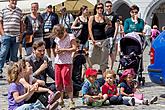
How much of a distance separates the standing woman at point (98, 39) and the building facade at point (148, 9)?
2747 cm

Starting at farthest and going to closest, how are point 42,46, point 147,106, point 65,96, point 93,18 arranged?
point 93,18, point 65,96, point 147,106, point 42,46

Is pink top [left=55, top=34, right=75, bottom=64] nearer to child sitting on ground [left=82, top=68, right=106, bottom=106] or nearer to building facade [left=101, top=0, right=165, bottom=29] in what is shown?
child sitting on ground [left=82, top=68, right=106, bottom=106]

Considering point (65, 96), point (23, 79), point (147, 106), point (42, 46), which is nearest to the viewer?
point (23, 79)

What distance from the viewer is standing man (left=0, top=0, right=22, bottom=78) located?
36.4ft

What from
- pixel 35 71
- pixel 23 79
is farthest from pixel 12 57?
pixel 23 79

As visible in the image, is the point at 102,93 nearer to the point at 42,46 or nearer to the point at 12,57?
the point at 42,46

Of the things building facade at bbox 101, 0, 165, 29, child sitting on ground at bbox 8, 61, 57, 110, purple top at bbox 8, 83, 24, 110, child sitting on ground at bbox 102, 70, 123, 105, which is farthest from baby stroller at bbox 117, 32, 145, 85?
building facade at bbox 101, 0, 165, 29

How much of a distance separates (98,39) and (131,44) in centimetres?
73

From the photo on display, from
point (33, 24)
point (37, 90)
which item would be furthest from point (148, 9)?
point (37, 90)

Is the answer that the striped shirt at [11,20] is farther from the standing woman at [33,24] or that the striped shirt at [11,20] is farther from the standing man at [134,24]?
the standing man at [134,24]

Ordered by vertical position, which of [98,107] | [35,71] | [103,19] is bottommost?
[98,107]

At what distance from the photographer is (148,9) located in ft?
128

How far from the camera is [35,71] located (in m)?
8.77

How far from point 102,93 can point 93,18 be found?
7.08ft
